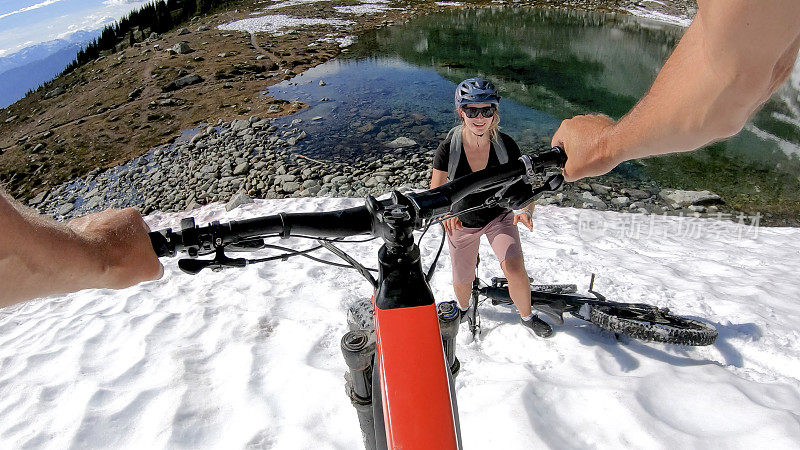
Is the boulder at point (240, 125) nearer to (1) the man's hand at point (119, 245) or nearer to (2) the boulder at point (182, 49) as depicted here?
(1) the man's hand at point (119, 245)

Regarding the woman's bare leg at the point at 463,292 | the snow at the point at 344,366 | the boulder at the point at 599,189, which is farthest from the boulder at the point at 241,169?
the woman's bare leg at the point at 463,292

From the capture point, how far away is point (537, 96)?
14.9 metres

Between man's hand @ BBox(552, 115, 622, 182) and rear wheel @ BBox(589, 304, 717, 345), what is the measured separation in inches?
110

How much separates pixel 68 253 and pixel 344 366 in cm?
312

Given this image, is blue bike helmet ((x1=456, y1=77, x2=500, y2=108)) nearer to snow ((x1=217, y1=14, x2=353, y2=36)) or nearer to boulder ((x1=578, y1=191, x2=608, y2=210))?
boulder ((x1=578, y1=191, x2=608, y2=210))

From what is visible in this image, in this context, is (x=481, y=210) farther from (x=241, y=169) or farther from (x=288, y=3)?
(x=288, y=3)

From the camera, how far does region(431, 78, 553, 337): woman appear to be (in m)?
3.96

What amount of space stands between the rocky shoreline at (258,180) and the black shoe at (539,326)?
4754mm

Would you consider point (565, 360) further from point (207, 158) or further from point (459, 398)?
point (207, 158)

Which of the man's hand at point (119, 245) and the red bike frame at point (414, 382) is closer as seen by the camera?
the man's hand at point (119, 245)

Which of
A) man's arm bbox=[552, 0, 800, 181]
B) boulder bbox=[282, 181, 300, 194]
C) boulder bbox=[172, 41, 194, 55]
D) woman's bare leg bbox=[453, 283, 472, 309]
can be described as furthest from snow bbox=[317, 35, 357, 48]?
man's arm bbox=[552, 0, 800, 181]

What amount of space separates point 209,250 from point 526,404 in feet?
8.09


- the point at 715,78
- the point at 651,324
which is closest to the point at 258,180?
the point at 651,324

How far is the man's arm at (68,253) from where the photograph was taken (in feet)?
3.15
